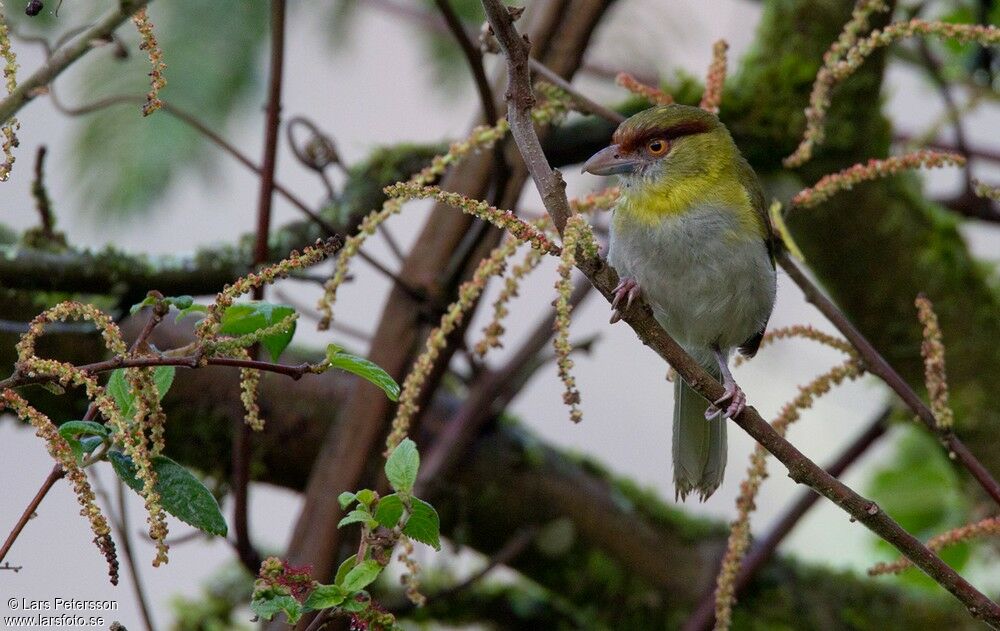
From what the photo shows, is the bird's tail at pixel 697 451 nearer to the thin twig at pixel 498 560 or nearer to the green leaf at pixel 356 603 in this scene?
the thin twig at pixel 498 560

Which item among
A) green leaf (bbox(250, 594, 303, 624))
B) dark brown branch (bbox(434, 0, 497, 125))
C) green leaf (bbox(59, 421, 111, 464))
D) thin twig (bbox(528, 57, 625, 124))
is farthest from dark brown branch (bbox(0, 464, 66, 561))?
dark brown branch (bbox(434, 0, 497, 125))

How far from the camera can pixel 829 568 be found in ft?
10.1

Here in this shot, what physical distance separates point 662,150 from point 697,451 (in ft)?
1.93

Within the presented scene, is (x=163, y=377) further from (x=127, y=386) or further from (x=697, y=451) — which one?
(x=697, y=451)

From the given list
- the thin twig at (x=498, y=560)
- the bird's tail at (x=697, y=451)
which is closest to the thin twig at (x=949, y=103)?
the bird's tail at (x=697, y=451)

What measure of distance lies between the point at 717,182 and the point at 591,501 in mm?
1022

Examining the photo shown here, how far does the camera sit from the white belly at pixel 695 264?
2088 millimetres

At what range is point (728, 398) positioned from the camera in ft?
4.61

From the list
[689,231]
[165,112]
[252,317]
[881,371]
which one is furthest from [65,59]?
[165,112]

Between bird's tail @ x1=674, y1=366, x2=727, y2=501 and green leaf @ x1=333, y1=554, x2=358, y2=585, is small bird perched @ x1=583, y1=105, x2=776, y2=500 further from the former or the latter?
green leaf @ x1=333, y1=554, x2=358, y2=585

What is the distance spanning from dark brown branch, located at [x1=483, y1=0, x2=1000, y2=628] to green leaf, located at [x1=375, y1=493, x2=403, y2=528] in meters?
0.30

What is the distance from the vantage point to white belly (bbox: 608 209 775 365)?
209 centimetres

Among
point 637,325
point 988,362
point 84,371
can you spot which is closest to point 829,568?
point 988,362

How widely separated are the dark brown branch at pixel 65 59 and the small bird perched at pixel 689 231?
1115 millimetres
